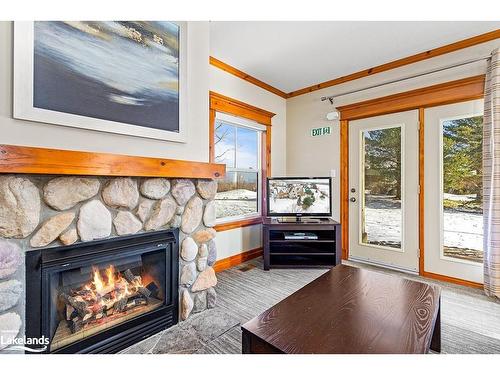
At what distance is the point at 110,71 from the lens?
1477 millimetres

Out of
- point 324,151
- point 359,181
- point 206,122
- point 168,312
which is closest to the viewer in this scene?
point 168,312

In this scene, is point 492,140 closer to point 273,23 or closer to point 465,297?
point 465,297

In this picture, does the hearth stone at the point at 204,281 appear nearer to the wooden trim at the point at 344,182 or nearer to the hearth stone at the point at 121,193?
the hearth stone at the point at 121,193

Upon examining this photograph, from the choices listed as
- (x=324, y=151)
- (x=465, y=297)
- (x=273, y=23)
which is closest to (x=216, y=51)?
(x=273, y=23)

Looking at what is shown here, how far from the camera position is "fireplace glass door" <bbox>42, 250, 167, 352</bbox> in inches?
52.8

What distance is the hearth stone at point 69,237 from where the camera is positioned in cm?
130

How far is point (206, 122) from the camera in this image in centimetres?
203

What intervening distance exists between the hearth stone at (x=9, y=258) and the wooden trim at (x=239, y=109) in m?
2.20

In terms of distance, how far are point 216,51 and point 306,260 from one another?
266cm

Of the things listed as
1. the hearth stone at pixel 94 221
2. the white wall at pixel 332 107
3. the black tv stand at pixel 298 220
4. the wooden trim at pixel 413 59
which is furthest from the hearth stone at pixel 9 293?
the wooden trim at pixel 413 59

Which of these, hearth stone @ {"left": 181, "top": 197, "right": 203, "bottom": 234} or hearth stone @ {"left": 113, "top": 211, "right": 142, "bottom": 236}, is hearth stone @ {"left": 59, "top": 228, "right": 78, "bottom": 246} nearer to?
hearth stone @ {"left": 113, "top": 211, "right": 142, "bottom": 236}

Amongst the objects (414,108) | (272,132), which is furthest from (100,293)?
(414,108)

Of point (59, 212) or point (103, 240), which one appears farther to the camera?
point (103, 240)

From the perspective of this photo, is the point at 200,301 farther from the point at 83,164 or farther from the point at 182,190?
the point at 83,164
